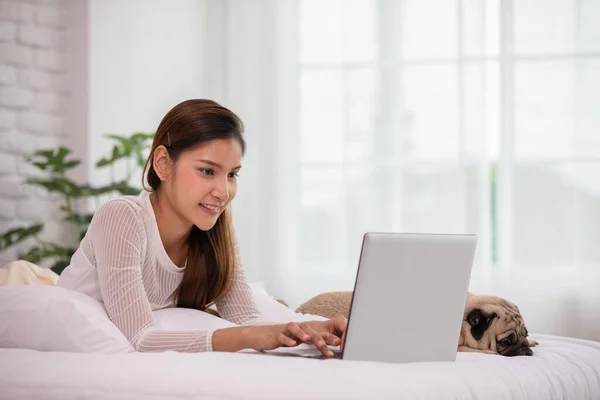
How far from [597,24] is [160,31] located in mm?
2497

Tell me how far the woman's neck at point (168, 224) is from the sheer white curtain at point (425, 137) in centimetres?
284

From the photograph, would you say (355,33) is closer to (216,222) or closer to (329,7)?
(329,7)

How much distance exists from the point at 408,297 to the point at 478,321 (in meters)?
0.66

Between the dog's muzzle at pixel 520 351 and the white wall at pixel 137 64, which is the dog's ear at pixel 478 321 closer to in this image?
the dog's muzzle at pixel 520 351

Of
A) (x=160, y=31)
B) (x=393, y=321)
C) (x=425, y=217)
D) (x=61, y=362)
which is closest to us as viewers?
(x=61, y=362)

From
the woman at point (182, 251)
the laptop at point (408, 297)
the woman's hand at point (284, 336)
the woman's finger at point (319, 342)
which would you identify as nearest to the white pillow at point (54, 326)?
the woman at point (182, 251)

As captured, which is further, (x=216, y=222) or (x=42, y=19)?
(x=42, y=19)

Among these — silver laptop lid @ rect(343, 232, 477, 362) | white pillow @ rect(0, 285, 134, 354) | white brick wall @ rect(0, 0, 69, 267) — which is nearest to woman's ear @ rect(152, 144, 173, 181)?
white pillow @ rect(0, 285, 134, 354)

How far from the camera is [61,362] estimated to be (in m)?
1.45

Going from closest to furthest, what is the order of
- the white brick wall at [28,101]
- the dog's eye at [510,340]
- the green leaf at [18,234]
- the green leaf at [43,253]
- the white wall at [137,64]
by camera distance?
the dog's eye at [510,340]
the green leaf at [18,234]
the green leaf at [43,253]
the white brick wall at [28,101]
the white wall at [137,64]

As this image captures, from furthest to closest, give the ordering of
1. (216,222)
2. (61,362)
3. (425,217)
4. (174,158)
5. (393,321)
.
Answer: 1. (425,217)
2. (216,222)
3. (174,158)
4. (393,321)
5. (61,362)

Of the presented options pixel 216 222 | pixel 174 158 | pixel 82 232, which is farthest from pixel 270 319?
pixel 82 232

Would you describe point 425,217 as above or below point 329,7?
below

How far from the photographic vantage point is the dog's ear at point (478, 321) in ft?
7.11
